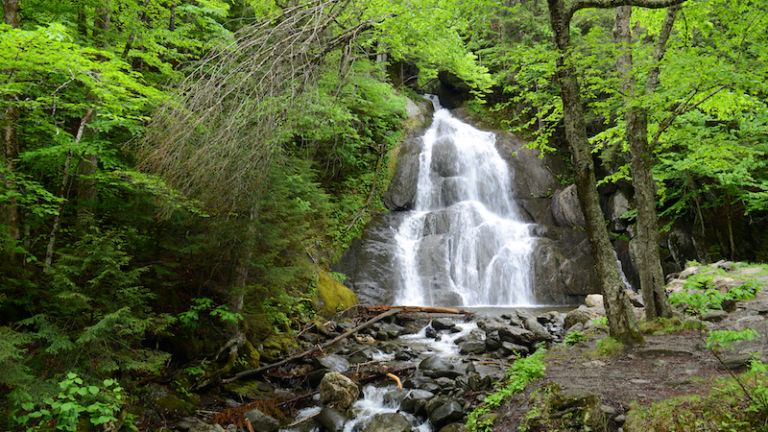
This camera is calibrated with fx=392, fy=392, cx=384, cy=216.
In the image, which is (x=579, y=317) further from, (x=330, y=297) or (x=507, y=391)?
(x=330, y=297)

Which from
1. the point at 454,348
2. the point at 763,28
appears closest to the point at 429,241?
the point at 454,348

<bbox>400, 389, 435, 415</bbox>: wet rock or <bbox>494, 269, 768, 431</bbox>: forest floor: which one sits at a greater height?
<bbox>494, 269, 768, 431</bbox>: forest floor

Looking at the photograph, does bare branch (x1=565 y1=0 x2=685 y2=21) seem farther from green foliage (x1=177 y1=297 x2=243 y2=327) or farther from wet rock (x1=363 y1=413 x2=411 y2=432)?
green foliage (x1=177 y1=297 x2=243 y2=327)

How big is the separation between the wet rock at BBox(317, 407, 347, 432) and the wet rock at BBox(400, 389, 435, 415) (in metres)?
0.89

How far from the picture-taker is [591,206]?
203 inches

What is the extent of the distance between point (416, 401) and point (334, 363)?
226 cm

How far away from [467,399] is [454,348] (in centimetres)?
332

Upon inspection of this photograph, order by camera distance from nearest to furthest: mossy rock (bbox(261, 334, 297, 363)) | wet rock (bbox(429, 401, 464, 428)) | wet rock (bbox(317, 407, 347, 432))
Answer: wet rock (bbox(429, 401, 464, 428)) → wet rock (bbox(317, 407, 347, 432)) → mossy rock (bbox(261, 334, 297, 363))

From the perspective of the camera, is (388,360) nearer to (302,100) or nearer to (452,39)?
(302,100)

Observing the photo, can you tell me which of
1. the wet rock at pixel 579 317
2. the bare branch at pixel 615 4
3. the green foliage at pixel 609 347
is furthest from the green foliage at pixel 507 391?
the wet rock at pixel 579 317

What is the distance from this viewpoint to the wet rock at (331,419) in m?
→ 5.30

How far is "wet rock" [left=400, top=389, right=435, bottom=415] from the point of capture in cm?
545

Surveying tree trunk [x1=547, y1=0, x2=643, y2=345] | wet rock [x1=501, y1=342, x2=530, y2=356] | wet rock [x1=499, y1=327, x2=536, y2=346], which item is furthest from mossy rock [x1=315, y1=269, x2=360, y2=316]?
tree trunk [x1=547, y1=0, x2=643, y2=345]

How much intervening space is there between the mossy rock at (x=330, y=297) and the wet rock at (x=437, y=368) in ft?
13.2
